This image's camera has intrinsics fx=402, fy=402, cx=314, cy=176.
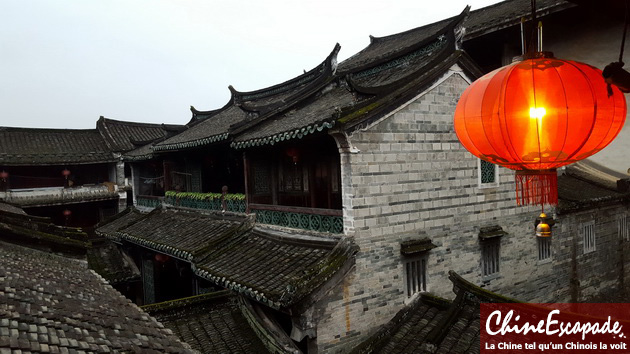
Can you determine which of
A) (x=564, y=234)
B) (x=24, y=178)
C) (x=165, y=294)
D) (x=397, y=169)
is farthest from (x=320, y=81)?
(x=24, y=178)

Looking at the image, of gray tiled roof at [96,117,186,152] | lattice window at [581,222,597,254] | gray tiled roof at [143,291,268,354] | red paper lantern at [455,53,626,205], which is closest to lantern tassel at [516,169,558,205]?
red paper lantern at [455,53,626,205]

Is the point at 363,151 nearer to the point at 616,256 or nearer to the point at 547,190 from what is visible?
the point at 547,190

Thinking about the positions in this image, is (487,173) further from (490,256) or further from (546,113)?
(546,113)

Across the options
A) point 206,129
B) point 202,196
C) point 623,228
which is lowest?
point 623,228

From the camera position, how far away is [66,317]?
4.60 m

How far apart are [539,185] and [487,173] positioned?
6.67 meters

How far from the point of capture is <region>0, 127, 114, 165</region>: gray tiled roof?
2184 centimetres

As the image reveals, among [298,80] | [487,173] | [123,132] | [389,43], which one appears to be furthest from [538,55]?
[123,132]

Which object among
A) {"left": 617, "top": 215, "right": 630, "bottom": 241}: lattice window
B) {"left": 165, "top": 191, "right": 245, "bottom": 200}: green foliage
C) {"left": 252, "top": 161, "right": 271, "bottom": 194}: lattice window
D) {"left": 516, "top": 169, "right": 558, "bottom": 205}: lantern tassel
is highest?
{"left": 252, "top": 161, "right": 271, "bottom": 194}: lattice window

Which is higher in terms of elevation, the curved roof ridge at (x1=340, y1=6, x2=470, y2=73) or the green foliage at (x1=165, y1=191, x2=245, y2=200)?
the curved roof ridge at (x1=340, y1=6, x2=470, y2=73)

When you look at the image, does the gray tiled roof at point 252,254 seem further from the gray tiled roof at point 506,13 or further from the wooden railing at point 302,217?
the gray tiled roof at point 506,13

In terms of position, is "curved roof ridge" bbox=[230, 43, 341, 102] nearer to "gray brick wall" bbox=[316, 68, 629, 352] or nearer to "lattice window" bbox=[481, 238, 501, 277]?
"gray brick wall" bbox=[316, 68, 629, 352]

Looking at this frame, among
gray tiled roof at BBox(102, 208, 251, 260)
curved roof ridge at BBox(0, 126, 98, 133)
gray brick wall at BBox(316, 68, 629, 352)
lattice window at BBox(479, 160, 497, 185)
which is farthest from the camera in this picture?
curved roof ridge at BBox(0, 126, 98, 133)

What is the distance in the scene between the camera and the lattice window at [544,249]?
446 inches
